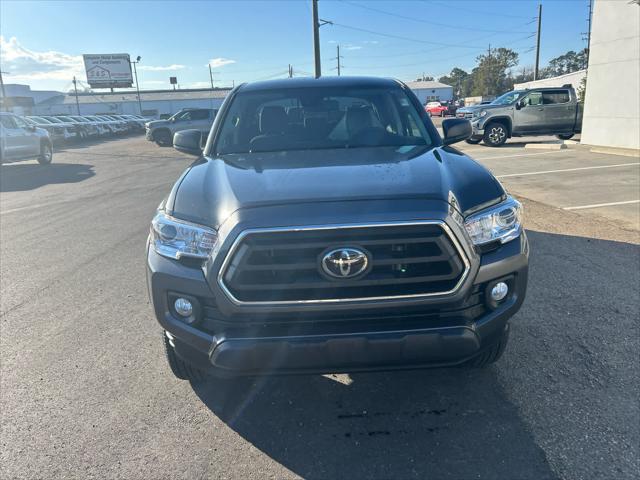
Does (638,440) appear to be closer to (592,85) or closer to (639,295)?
(639,295)

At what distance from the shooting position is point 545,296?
167 inches

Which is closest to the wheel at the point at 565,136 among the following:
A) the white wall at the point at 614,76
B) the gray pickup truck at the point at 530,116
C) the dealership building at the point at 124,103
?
the gray pickup truck at the point at 530,116

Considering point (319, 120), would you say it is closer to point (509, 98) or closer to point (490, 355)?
point (490, 355)

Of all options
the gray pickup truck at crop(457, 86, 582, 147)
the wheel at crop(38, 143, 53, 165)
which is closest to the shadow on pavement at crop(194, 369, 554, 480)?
the gray pickup truck at crop(457, 86, 582, 147)

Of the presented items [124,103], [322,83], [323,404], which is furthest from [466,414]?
[124,103]

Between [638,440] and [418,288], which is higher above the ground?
[418,288]

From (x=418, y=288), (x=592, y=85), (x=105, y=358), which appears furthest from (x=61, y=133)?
(x=418, y=288)

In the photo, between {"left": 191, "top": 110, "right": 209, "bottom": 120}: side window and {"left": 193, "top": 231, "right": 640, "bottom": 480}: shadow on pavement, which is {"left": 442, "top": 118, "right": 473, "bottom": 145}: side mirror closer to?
{"left": 193, "top": 231, "right": 640, "bottom": 480}: shadow on pavement

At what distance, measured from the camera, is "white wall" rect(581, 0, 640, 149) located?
13.1 meters

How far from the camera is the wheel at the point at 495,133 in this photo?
17.5 metres

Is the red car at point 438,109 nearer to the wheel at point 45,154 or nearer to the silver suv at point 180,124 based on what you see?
the silver suv at point 180,124

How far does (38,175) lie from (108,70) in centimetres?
5637

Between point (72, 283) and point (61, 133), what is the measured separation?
86.2 feet

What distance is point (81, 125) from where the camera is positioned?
30.6 m
